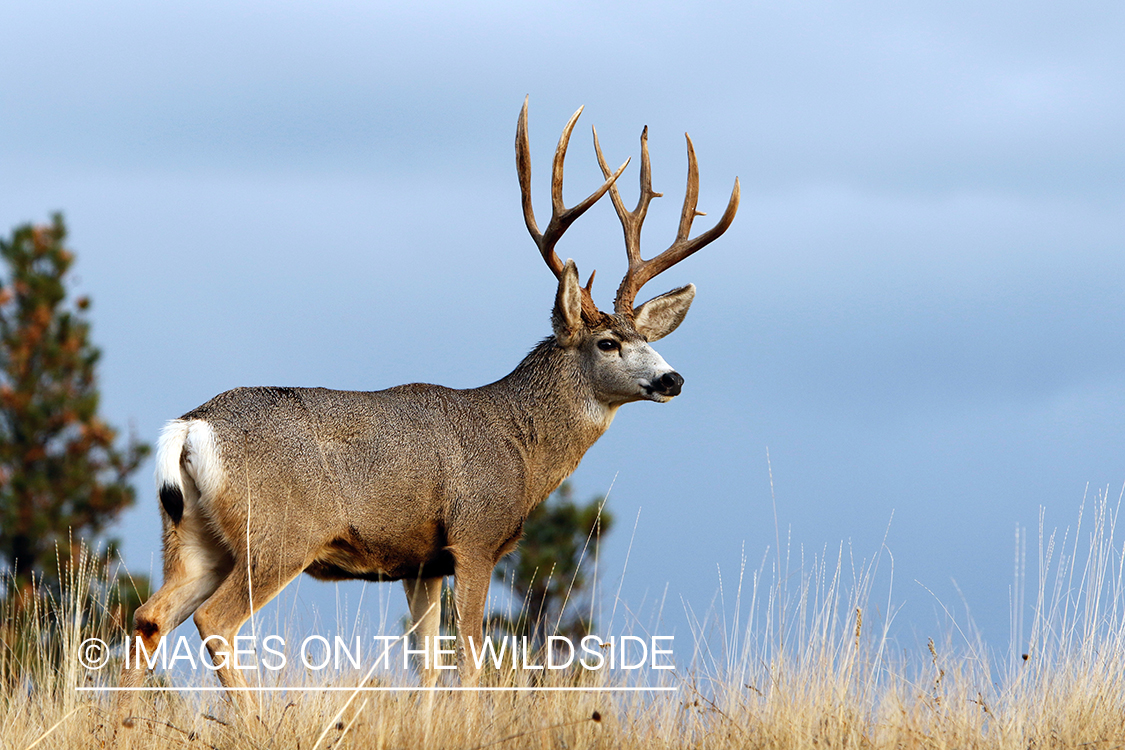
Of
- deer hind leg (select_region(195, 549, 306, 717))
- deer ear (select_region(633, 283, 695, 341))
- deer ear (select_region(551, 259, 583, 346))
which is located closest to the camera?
deer hind leg (select_region(195, 549, 306, 717))

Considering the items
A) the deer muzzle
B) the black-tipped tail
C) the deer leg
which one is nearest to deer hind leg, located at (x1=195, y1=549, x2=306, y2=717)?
the black-tipped tail

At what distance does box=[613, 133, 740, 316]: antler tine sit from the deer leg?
2162 mm

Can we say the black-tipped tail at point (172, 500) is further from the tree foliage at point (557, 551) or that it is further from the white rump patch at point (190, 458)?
the tree foliage at point (557, 551)

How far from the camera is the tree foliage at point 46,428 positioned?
1602 cm

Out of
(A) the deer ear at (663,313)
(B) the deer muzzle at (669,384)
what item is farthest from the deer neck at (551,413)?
(A) the deer ear at (663,313)

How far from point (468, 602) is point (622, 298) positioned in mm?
2548

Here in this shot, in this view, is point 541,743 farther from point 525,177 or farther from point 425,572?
point 525,177

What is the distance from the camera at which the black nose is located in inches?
318

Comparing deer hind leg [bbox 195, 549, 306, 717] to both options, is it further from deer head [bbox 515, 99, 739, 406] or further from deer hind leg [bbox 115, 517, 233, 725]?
deer head [bbox 515, 99, 739, 406]

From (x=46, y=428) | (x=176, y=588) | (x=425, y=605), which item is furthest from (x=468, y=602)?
(x=46, y=428)

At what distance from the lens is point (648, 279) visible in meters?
9.13

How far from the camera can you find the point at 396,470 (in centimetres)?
746

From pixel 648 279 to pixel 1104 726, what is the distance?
4.26m

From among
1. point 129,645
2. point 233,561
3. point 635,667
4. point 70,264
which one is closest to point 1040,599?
point 635,667
